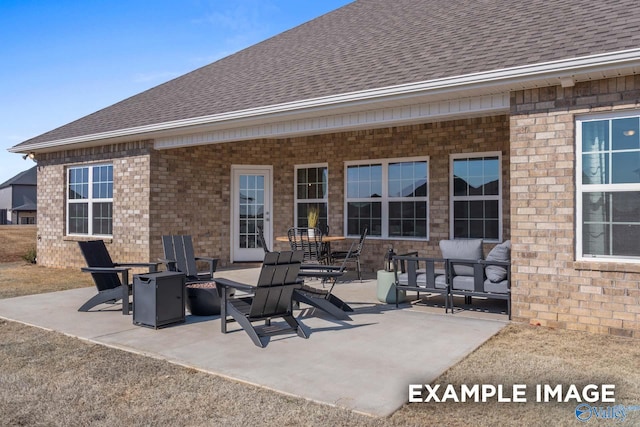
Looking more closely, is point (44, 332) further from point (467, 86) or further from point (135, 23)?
point (135, 23)

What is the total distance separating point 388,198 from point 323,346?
20.5 ft

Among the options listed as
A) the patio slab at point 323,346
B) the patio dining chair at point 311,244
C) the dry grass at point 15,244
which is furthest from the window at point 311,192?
the dry grass at point 15,244

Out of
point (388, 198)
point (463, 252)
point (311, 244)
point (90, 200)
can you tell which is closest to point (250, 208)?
point (311, 244)

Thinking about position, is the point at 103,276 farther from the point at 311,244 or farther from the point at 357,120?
the point at 357,120

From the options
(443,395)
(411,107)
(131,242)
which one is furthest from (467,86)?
(131,242)

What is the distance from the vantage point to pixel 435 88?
6.27 m

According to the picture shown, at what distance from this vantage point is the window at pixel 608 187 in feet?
17.6

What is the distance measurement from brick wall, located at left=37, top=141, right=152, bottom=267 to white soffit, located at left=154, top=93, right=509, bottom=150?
3.53 feet

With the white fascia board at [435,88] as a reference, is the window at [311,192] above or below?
below

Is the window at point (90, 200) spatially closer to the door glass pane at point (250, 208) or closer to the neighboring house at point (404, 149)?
the neighboring house at point (404, 149)

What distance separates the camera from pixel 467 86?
239 inches

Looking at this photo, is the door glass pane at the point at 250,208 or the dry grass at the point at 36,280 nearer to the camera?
the dry grass at the point at 36,280

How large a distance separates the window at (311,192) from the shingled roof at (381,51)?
103 inches

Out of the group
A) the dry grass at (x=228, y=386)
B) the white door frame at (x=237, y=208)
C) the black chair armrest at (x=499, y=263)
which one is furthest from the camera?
the white door frame at (x=237, y=208)
